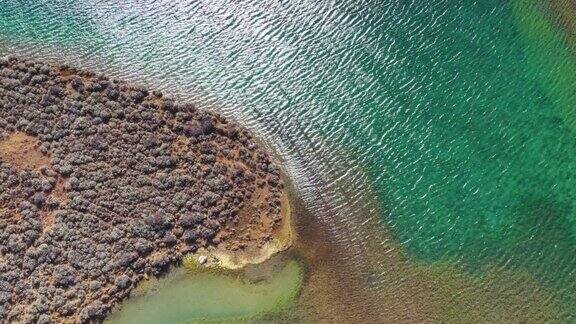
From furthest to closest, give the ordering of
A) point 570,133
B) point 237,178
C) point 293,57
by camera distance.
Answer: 1. point 293,57
2. point 570,133
3. point 237,178

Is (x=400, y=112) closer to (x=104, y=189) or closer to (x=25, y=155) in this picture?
(x=104, y=189)

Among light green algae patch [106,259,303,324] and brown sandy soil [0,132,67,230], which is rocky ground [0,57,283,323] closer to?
brown sandy soil [0,132,67,230]

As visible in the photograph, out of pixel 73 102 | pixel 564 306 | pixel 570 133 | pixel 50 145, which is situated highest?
pixel 73 102

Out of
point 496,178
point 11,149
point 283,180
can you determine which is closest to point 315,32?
point 283,180

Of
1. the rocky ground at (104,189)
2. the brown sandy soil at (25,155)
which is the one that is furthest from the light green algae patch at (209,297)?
the brown sandy soil at (25,155)

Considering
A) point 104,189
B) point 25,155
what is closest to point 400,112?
point 104,189

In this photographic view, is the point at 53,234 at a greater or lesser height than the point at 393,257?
greater

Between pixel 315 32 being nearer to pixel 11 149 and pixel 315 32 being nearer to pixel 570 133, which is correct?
pixel 570 133

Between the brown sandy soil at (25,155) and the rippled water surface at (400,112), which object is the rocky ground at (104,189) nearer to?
the brown sandy soil at (25,155)
